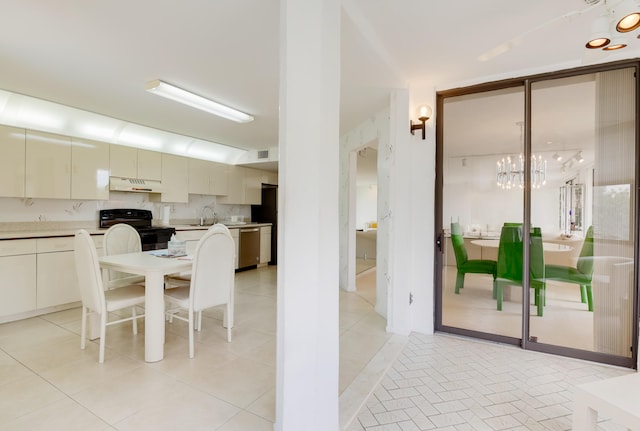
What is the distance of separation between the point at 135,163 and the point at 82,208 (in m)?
0.94

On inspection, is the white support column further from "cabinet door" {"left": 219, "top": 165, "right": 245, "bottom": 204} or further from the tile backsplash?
"cabinet door" {"left": 219, "top": 165, "right": 245, "bottom": 204}

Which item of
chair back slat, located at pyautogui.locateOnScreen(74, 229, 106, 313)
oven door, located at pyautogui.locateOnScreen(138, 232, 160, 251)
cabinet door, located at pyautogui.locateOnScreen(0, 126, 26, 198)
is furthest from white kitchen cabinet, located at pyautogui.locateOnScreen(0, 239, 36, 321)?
chair back slat, located at pyautogui.locateOnScreen(74, 229, 106, 313)

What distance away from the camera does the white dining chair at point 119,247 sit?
9.75ft

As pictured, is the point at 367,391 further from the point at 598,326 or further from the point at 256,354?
the point at 598,326

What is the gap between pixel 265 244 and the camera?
6.27m

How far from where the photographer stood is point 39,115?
141 inches

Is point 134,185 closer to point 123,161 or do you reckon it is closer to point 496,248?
point 123,161

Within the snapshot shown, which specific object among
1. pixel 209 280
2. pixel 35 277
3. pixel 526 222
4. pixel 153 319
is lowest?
pixel 153 319

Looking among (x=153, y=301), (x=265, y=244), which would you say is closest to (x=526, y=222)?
(x=153, y=301)

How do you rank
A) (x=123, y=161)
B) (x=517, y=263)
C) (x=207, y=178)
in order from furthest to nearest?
(x=207, y=178) < (x=123, y=161) < (x=517, y=263)

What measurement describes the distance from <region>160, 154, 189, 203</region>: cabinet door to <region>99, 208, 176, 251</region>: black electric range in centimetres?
46

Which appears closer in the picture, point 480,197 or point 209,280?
point 209,280

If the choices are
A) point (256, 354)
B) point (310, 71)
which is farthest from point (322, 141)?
point (256, 354)

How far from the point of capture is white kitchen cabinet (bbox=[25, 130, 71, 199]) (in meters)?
3.35
